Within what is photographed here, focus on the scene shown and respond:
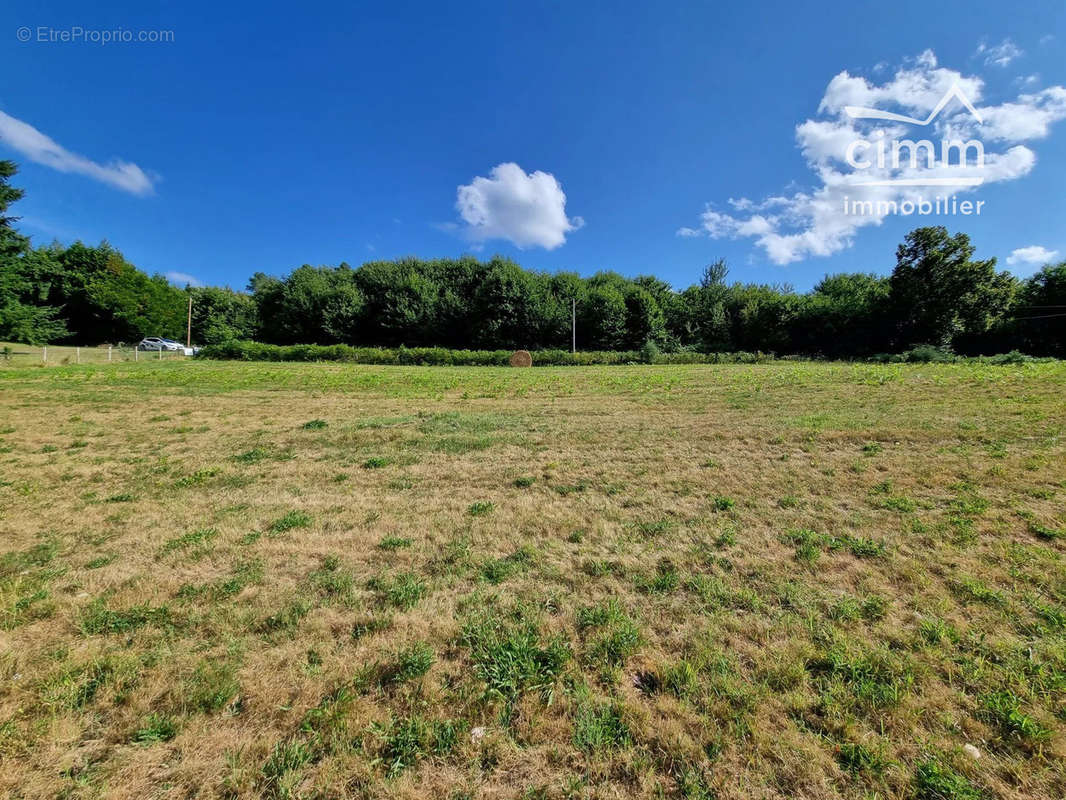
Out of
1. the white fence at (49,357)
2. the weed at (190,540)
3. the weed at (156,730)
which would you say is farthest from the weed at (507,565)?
the white fence at (49,357)

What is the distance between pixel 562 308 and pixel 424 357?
62.3ft

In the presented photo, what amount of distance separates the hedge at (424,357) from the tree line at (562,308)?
779 centimetres

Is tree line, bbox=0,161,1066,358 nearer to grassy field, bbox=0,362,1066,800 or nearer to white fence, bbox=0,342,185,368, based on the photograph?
white fence, bbox=0,342,185,368

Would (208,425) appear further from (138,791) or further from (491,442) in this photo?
(138,791)

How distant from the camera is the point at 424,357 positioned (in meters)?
36.0

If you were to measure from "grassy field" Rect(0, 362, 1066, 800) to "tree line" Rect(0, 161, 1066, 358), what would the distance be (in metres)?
40.9

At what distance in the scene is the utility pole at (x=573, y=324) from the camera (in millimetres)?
45719

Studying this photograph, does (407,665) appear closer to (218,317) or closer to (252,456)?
(252,456)

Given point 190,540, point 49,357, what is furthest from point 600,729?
point 49,357

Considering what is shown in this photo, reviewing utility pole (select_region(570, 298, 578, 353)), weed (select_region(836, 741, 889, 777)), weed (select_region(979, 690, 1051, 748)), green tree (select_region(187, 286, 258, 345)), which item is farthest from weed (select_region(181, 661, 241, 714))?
green tree (select_region(187, 286, 258, 345))

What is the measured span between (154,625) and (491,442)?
18.6 ft

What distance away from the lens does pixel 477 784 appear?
79.5 inches

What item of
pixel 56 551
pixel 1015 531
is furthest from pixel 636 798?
pixel 56 551

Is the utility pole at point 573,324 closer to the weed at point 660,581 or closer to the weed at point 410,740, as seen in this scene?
the weed at point 660,581
